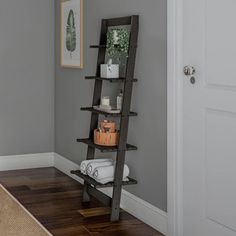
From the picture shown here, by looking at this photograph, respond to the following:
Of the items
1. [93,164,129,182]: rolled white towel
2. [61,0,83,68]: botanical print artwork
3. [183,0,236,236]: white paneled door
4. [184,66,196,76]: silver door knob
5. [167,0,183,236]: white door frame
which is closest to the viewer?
[183,0,236,236]: white paneled door

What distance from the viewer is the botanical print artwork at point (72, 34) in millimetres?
4492

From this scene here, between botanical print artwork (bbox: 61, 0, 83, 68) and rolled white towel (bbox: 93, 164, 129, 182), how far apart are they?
1293mm

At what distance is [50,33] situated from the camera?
5148mm

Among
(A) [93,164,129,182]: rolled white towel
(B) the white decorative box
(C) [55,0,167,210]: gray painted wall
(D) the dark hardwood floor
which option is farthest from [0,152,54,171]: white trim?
(B) the white decorative box

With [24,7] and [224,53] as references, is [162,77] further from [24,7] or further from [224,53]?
[24,7]

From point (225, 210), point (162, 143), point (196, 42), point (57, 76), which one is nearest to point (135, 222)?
point (162, 143)

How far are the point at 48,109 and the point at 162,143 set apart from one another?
7.26ft

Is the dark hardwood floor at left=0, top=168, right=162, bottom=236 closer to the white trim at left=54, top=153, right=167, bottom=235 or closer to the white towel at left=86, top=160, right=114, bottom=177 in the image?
the white trim at left=54, top=153, right=167, bottom=235

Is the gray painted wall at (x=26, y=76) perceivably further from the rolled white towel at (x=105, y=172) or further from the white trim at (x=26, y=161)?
the rolled white towel at (x=105, y=172)

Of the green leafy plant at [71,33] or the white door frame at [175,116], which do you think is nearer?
the white door frame at [175,116]

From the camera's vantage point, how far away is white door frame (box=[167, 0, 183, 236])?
301 cm

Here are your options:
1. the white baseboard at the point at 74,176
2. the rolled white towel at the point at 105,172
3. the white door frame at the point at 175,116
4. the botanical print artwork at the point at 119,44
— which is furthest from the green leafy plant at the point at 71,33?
the white door frame at the point at 175,116

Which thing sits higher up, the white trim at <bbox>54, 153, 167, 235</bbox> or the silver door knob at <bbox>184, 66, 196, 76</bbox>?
the silver door knob at <bbox>184, 66, 196, 76</bbox>

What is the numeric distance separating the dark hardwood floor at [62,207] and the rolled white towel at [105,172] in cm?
30
